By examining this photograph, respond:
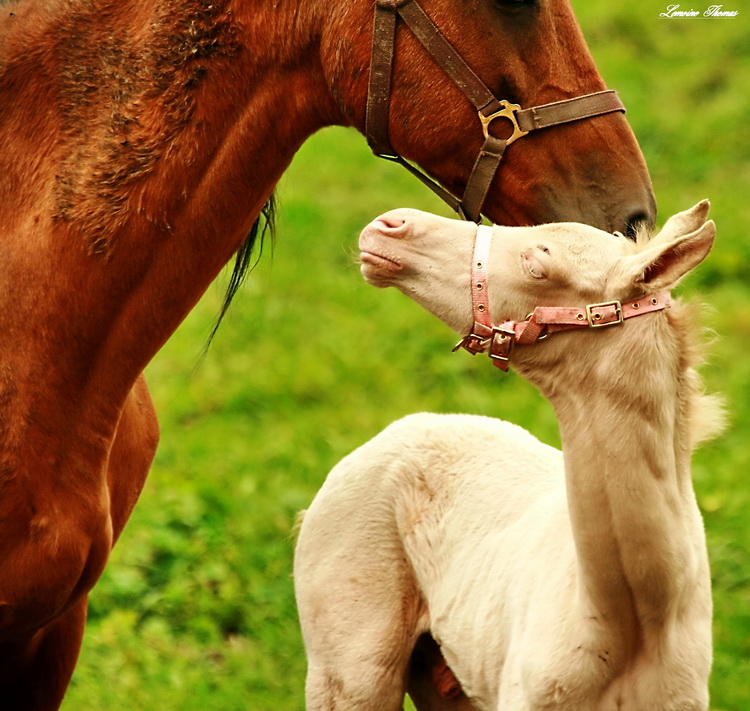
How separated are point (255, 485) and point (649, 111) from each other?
626 centimetres

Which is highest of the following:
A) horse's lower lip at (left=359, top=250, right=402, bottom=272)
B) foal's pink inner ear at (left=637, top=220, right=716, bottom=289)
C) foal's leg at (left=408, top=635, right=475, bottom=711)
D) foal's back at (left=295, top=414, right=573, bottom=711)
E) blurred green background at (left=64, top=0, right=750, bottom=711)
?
horse's lower lip at (left=359, top=250, right=402, bottom=272)

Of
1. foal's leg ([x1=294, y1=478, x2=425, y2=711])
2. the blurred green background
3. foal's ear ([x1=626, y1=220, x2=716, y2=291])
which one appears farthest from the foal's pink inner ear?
foal's leg ([x1=294, y1=478, x2=425, y2=711])

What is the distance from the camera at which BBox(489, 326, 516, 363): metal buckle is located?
2492 millimetres

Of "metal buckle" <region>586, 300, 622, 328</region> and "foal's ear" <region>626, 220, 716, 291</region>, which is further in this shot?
"metal buckle" <region>586, 300, 622, 328</region>

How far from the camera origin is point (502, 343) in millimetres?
2492

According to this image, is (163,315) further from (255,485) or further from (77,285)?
(255,485)

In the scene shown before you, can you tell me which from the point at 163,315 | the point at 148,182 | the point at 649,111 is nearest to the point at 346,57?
the point at 148,182

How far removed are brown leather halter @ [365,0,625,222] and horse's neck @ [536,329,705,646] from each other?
1.81 feet

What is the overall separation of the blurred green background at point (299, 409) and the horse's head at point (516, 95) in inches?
15.0

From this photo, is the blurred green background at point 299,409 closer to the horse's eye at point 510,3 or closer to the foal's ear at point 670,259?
the foal's ear at point 670,259

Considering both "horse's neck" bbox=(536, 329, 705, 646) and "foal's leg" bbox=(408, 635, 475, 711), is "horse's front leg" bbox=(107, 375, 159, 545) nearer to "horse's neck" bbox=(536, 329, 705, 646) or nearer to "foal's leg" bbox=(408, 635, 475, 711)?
"foal's leg" bbox=(408, 635, 475, 711)

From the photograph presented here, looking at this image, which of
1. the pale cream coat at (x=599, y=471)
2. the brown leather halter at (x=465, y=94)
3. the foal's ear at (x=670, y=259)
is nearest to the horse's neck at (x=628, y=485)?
the pale cream coat at (x=599, y=471)

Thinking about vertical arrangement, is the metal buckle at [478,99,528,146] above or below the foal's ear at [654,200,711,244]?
above

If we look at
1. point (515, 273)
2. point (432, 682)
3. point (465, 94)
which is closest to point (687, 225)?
point (515, 273)
